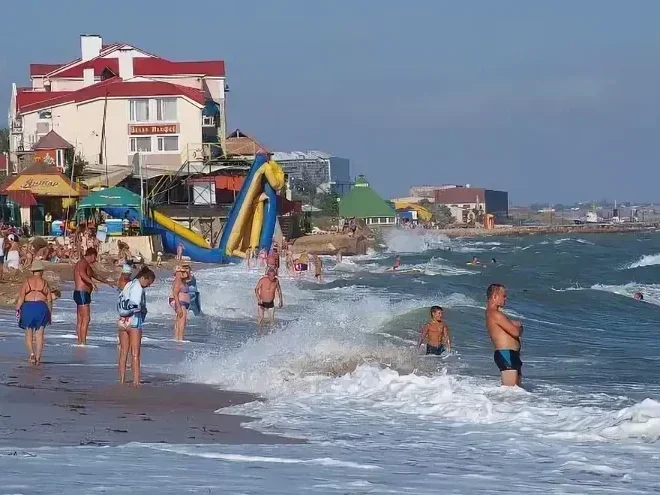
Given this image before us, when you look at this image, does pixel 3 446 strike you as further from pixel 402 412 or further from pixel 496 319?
pixel 496 319

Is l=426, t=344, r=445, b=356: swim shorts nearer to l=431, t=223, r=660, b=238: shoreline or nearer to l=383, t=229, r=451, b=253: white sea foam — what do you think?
l=383, t=229, r=451, b=253: white sea foam

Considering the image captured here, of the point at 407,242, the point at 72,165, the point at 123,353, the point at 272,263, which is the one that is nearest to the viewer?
the point at 123,353

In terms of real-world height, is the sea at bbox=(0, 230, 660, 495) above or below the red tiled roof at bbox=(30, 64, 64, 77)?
below

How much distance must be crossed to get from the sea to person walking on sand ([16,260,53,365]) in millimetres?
876

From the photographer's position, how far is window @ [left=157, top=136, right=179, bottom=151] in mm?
57000

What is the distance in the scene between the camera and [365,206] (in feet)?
381

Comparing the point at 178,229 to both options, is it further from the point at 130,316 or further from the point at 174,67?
the point at 130,316

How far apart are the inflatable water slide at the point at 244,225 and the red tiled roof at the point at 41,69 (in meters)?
26.2

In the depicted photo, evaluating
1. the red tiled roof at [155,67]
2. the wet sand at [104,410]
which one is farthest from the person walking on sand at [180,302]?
the red tiled roof at [155,67]

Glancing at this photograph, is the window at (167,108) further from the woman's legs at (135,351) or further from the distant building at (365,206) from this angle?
the distant building at (365,206)

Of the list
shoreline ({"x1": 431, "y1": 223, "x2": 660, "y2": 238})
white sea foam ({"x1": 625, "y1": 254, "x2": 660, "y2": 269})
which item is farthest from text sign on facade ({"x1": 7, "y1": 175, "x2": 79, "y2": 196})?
shoreline ({"x1": 431, "y1": 223, "x2": 660, "y2": 238})

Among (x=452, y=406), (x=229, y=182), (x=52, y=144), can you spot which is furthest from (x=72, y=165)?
(x=452, y=406)

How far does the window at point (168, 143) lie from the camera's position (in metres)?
57.0

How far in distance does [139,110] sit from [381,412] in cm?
4797
